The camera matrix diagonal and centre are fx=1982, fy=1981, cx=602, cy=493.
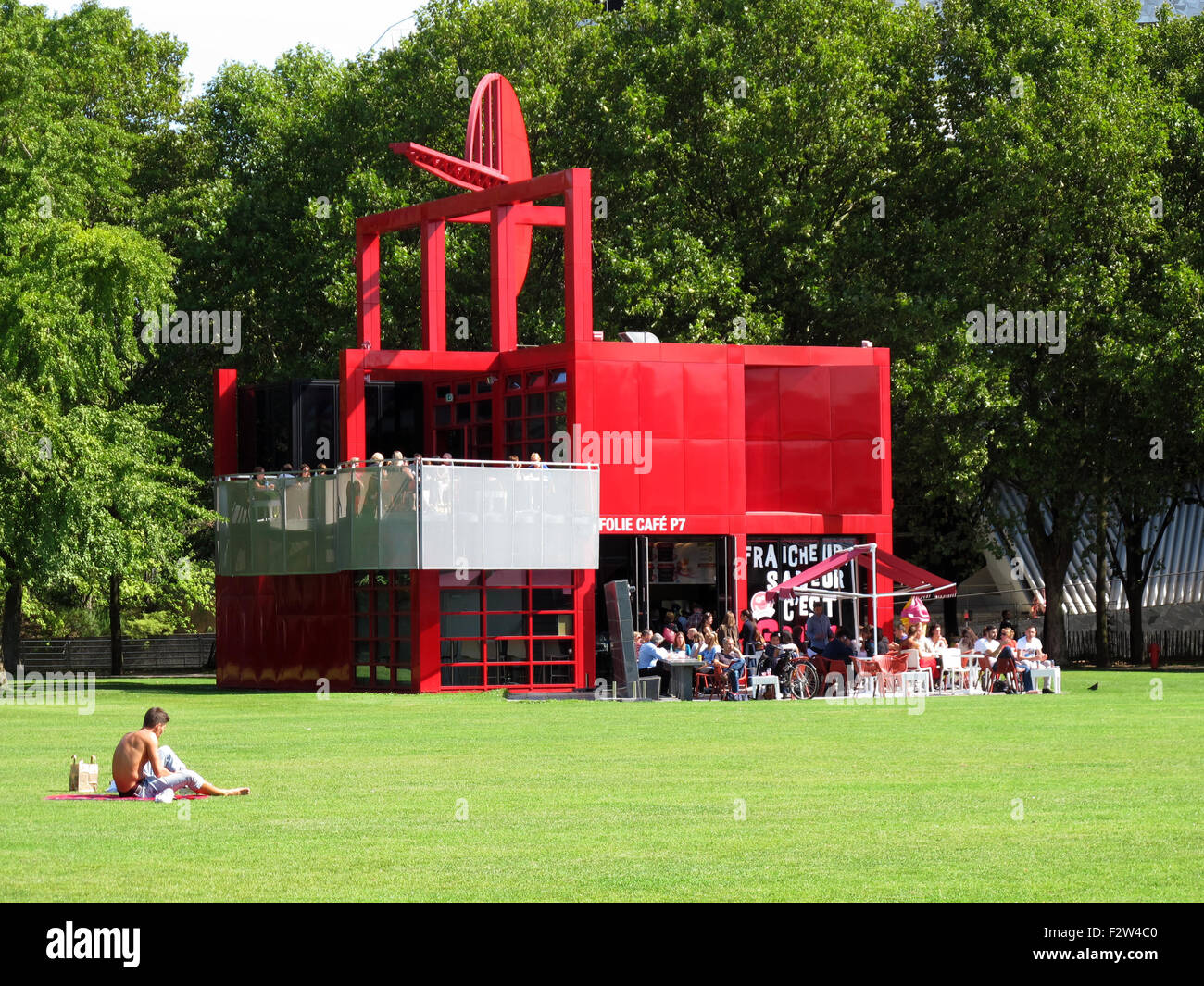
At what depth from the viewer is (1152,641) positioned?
5897cm

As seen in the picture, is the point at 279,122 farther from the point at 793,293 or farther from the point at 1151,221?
the point at 1151,221

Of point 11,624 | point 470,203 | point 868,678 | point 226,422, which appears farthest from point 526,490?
point 11,624

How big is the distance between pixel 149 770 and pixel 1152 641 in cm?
4625

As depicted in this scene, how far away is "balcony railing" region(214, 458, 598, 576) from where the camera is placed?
39500mm

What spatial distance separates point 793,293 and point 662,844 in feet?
142

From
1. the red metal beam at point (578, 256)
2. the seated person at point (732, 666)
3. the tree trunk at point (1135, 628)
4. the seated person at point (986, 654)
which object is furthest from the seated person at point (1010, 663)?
the tree trunk at point (1135, 628)

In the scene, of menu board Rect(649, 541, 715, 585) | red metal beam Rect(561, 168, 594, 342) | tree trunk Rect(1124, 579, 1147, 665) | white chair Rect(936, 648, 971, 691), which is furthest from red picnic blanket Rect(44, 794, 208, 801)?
tree trunk Rect(1124, 579, 1147, 665)

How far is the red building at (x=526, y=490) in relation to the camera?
41.1m

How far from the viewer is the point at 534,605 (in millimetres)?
42125

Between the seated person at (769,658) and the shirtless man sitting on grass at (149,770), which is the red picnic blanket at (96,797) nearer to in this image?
the shirtless man sitting on grass at (149,770)

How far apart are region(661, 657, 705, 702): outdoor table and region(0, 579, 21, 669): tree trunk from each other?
1662 cm

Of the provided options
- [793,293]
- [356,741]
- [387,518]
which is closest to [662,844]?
[356,741]

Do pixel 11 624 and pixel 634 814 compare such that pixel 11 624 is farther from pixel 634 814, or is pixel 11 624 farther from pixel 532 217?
pixel 634 814
